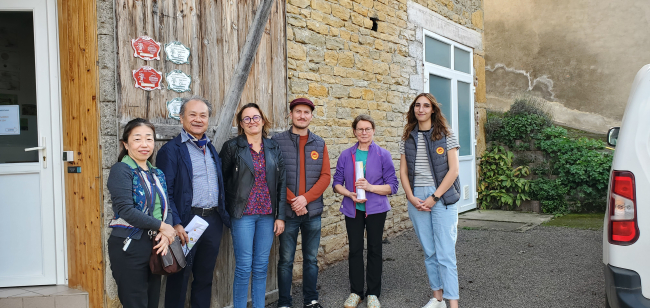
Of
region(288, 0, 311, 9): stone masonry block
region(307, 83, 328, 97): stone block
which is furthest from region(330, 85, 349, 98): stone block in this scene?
region(288, 0, 311, 9): stone masonry block

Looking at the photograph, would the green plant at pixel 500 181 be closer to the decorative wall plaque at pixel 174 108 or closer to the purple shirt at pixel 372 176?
the purple shirt at pixel 372 176

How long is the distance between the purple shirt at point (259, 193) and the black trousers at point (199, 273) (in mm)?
264

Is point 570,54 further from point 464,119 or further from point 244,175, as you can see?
point 244,175

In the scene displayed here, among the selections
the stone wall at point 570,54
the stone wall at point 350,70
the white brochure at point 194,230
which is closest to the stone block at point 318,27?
the stone wall at point 350,70

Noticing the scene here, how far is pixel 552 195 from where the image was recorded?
8.23 meters

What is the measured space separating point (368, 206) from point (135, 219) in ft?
6.35

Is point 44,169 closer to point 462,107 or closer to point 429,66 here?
point 429,66

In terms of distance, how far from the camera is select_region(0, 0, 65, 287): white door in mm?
3559

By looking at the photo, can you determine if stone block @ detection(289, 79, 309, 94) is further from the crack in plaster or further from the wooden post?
the crack in plaster

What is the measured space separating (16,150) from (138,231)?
1.70 metres

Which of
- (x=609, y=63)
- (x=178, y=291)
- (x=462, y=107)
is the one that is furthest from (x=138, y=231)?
(x=609, y=63)

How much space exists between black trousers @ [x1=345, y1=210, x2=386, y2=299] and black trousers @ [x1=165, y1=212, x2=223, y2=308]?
3.98 ft

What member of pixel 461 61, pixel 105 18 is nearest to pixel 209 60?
pixel 105 18

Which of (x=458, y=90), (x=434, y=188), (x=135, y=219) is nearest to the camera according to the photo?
(x=135, y=219)
